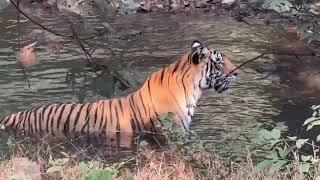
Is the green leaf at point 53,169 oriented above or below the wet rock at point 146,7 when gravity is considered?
above

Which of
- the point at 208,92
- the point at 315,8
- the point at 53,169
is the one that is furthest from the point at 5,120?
the point at 315,8

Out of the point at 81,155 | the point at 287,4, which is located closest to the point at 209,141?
the point at 81,155

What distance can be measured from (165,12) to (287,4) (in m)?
14.2

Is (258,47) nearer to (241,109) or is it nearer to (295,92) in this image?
(295,92)

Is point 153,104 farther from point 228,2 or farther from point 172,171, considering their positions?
point 228,2

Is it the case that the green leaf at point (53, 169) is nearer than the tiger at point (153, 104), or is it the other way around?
the green leaf at point (53, 169)

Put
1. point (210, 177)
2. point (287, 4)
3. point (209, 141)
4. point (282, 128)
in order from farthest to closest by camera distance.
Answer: point (282, 128) < point (209, 141) < point (210, 177) < point (287, 4)

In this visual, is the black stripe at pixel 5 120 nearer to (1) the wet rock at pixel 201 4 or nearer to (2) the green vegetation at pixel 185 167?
(2) the green vegetation at pixel 185 167

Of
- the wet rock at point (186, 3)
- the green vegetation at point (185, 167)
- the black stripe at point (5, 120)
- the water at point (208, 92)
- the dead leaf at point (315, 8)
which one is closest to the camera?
the dead leaf at point (315, 8)

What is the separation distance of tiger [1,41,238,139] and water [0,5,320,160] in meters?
0.28

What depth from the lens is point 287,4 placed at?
231cm

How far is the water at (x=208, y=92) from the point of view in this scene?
714 cm

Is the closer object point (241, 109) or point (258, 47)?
point (241, 109)

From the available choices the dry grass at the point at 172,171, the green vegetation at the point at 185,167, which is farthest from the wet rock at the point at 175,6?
the dry grass at the point at 172,171
